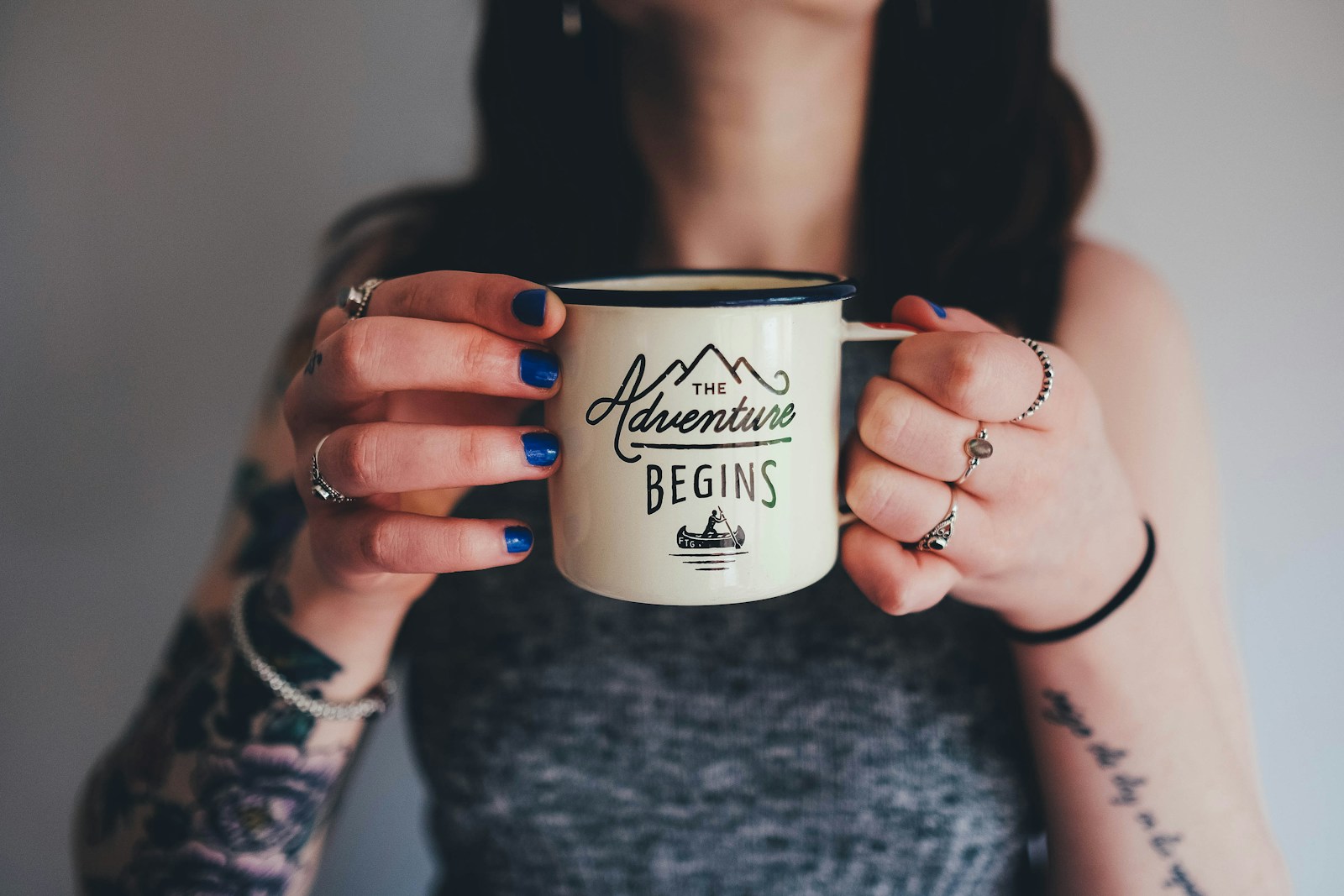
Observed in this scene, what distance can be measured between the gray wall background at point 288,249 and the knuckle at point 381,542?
0.87m

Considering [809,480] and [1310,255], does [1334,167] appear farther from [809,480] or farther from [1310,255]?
[809,480]

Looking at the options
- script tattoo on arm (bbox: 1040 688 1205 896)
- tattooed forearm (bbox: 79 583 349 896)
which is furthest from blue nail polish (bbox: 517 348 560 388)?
script tattoo on arm (bbox: 1040 688 1205 896)

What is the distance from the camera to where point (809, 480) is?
568mm

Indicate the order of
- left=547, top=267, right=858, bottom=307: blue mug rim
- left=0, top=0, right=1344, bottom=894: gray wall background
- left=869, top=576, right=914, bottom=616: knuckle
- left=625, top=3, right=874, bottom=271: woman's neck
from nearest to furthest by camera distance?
1. left=547, top=267, right=858, bottom=307: blue mug rim
2. left=869, top=576, right=914, bottom=616: knuckle
3. left=625, top=3, right=874, bottom=271: woman's neck
4. left=0, top=0, right=1344, bottom=894: gray wall background

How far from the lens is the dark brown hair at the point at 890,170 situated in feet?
3.22

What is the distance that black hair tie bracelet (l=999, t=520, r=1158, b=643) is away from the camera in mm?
689

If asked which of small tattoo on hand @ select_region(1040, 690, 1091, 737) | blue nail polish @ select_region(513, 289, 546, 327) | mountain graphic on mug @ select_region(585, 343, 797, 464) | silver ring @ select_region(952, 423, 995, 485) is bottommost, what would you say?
small tattoo on hand @ select_region(1040, 690, 1091, 737)

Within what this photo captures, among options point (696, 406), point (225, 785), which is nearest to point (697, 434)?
point (696, 406)

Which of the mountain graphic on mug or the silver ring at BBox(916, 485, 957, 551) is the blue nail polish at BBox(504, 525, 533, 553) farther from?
the silver ring at BBox(916, 485, 957, 551)

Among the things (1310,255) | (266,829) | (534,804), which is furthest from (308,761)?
(1310,255)

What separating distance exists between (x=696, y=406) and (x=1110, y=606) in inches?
17.7

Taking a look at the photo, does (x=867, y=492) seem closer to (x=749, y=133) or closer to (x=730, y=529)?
(x=730, y=529)

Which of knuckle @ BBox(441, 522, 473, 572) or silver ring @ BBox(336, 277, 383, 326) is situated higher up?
silver ring @ BBox(336, 277, 383, 326)

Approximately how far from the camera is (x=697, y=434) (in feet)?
1.70
